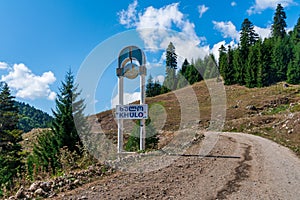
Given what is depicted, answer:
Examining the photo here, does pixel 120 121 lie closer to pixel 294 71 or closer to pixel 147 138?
pixel 147 138

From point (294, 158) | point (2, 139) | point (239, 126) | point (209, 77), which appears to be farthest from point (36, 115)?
point (294, 158)

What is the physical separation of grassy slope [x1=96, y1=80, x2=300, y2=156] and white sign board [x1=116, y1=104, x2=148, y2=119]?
346 centimetres

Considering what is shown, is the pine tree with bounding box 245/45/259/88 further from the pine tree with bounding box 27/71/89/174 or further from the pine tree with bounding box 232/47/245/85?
the pine tree with bounding box 27/71/89/174

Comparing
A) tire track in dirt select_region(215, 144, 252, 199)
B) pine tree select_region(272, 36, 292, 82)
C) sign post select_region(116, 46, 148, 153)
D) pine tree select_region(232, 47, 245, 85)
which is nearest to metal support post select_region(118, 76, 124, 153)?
sign post select_region(116, 46, 148, 153)

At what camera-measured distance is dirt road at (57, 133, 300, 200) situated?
15.4 feet

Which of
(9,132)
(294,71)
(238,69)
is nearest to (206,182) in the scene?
(9,132)

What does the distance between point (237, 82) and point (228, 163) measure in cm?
6079

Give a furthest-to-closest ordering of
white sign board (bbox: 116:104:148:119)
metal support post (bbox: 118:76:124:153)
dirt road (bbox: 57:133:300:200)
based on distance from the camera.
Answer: metal support post (bbox: 118:76:124:153), white sign board (bbox: 116:104:148:119), dirt road (bbox: 57:133:300:200)

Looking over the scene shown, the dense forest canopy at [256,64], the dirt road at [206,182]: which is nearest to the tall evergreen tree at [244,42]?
the dense forest canopy at [256,64]

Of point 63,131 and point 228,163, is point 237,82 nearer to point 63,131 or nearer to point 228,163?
point 63,131

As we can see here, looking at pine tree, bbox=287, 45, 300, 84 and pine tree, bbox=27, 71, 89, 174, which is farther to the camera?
pine tree, bbox=287, 45, 300, 84

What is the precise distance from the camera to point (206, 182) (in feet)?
17.8

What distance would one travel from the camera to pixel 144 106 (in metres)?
9.29

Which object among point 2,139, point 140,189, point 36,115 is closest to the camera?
point 140,189
